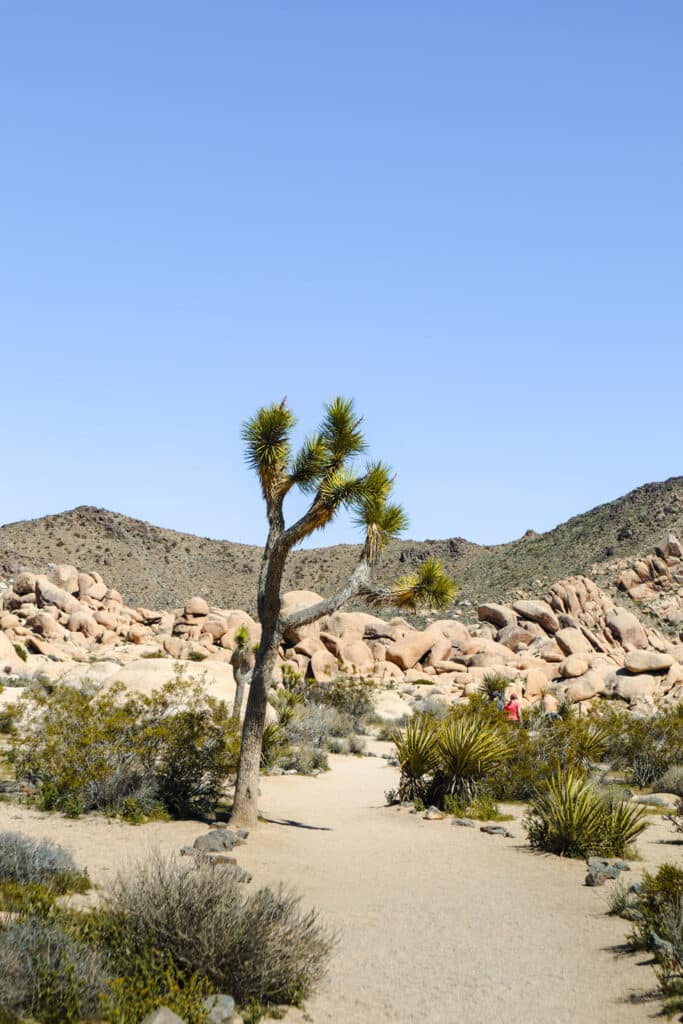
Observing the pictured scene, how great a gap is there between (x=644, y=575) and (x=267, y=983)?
5846 cm

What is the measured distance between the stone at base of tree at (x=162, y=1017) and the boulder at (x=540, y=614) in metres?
45.0

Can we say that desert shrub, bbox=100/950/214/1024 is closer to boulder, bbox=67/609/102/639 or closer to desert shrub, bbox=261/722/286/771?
desert shrub, bbox=261/722/286/771

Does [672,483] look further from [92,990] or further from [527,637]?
[92,990]

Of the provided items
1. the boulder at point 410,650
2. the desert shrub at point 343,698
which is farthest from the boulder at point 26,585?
the desert shrub at point 343,698

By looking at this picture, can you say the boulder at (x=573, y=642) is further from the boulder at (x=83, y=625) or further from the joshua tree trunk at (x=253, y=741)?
the joshua tree trunk at (x=253, y=741)

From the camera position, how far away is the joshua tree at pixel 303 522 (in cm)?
1355

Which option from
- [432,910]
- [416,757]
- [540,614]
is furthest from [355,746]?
[540,614]

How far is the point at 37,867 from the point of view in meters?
8.54

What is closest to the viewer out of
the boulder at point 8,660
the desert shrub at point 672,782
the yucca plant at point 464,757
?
the yucca plant at point 464,757

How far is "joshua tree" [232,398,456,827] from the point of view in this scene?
13.6 m

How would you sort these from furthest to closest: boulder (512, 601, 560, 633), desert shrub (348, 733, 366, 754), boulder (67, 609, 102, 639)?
boulder (67, 609, 102, 639) < boulder (512, 601, 560, 633) < desert shrub (348, 733, 366, 754)

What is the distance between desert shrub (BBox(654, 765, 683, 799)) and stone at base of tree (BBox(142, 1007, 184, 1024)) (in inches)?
588

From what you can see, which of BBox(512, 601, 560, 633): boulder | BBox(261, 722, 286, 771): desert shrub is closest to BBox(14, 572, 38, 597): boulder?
BBox(512, 601, 560, 633): boulder

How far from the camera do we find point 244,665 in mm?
23750
